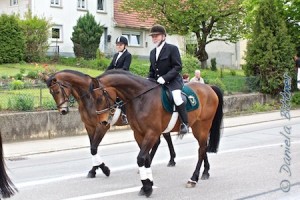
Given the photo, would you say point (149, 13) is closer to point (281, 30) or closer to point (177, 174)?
point (281, 30)

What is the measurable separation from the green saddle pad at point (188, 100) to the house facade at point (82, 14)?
2860cm

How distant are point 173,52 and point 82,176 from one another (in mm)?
2967

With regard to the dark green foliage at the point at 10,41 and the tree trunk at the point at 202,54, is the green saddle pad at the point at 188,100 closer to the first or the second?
the dark green foliage at the point at 10,41

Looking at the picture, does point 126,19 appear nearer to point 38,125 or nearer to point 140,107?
point 38,125

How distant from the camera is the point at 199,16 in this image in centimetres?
3688

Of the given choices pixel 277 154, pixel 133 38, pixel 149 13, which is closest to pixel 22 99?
pixel 277 154

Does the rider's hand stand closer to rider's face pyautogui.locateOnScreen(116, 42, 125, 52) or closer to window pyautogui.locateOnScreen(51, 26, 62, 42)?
rider's face pyautogui.locateOnScreen(116, 42, 125, 52)

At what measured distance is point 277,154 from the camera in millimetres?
11117

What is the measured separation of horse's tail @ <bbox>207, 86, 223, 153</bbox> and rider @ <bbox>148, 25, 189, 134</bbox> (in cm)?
132

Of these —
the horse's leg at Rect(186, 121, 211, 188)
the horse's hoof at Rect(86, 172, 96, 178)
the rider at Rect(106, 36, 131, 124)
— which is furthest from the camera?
the rider at Rect(106, 36, 131, 124)

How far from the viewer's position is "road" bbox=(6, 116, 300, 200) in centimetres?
776

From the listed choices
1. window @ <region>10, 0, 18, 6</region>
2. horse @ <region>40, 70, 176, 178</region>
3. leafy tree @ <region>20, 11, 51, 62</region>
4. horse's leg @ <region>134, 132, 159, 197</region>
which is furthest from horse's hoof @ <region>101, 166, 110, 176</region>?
window @ <region>10, 0, 18, 6</region>

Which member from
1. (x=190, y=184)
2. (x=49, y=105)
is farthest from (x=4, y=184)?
(x=49, y=105)

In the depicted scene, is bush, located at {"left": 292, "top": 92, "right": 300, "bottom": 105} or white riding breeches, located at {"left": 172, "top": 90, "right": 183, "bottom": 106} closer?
white riding breeches, located at {"left": 172, "top": 90, "right": 183, "bottom": 106}
